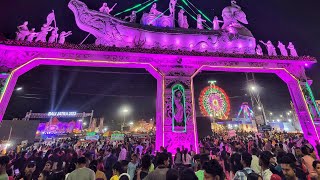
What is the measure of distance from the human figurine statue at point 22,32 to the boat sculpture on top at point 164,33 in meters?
3.32

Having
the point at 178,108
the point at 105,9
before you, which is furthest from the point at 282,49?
the point at 105,9

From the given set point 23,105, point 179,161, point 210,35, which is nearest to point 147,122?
point 23,105

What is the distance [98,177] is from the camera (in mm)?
5172

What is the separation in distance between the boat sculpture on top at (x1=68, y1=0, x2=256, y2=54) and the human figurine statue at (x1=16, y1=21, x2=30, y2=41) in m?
3.32

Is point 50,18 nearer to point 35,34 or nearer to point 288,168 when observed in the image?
point 35,34

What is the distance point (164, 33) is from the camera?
47.4 ft

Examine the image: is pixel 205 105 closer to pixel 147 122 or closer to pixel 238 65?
pixel 238 65

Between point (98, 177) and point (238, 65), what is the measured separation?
40.4 ft

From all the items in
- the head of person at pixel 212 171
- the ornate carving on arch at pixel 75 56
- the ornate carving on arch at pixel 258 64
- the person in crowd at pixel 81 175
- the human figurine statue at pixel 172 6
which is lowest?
the person in crowd at pixel 81 175

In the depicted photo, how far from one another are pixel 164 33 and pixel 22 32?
995cm

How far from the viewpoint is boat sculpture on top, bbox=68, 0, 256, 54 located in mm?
13367

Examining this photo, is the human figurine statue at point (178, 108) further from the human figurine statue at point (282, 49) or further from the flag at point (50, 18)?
the flag at point (50, 18)

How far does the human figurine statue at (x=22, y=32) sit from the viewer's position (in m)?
11.2

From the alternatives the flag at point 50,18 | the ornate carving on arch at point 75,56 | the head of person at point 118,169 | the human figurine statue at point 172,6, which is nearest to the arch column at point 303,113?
the human figurine statue at point 172,6
